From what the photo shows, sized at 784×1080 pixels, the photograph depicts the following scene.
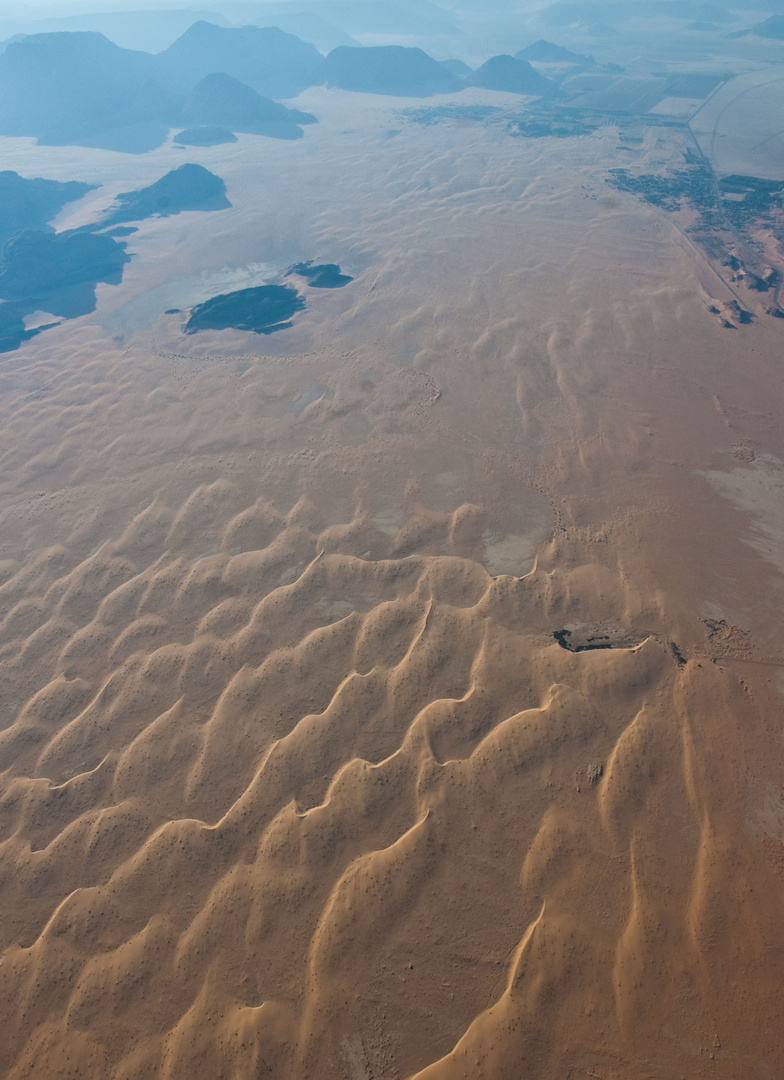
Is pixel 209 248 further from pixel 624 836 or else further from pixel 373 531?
pixel 624 836

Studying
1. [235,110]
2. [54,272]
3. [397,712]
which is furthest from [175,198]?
[397,712]

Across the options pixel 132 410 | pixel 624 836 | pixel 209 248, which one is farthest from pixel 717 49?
pixel 624 836

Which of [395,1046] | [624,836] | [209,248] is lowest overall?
[395,1046]

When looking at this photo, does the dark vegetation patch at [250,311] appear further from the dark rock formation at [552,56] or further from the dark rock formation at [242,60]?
the dark rock formation at [552,56]

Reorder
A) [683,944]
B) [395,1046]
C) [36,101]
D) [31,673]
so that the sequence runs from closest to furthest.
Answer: [395,1046]
[683,944]
[31,673]
[36,101]

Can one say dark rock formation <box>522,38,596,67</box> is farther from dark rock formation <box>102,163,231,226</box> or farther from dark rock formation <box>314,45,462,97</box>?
dark rock formation <box>102,163,231,226</box>
